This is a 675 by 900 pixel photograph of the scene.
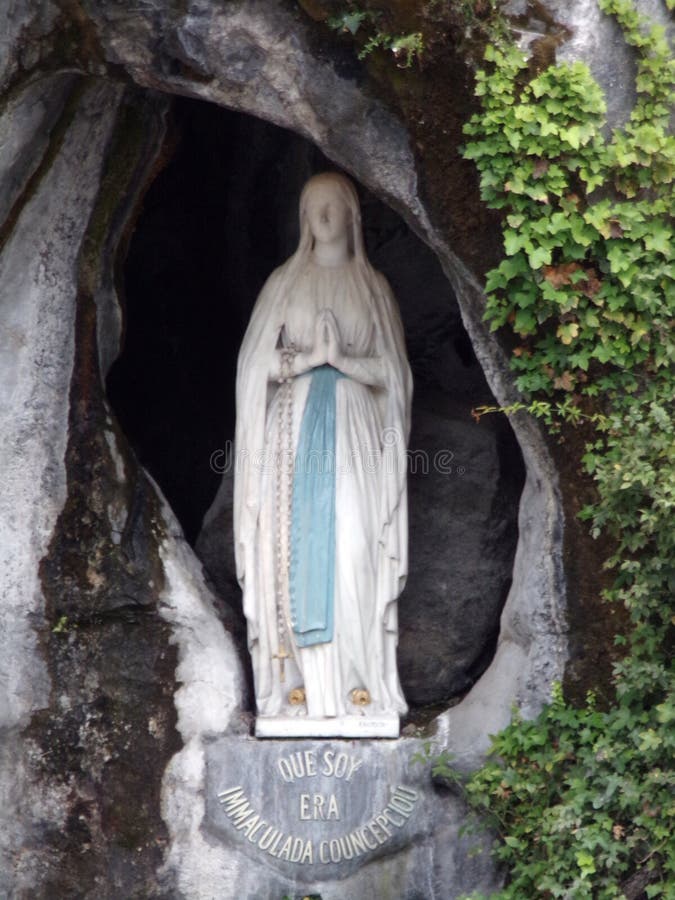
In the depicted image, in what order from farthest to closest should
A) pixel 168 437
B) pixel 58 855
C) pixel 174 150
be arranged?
pixel 168 437
pixel 174 150
pixel 58 855

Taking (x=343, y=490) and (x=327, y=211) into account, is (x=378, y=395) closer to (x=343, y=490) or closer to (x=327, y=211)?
(x=343, y=490)

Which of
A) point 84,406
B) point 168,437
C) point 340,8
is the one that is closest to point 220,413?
point 168,437

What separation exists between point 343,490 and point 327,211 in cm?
105

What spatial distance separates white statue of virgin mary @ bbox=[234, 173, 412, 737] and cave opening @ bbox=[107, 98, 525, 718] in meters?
0.42

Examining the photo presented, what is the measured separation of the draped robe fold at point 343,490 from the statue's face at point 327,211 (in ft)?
0.42

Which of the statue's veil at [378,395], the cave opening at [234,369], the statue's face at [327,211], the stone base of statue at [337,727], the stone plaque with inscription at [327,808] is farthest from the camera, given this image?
the cave opening at [234,369]

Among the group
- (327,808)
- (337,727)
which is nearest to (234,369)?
(337,727)

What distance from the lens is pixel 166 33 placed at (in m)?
6.86

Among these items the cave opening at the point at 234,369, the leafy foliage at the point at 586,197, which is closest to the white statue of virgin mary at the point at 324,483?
the cave opening at the point at 234,369

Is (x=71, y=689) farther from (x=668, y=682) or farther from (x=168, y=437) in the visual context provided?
(x=668, y=682)

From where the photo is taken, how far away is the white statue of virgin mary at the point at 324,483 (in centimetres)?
725

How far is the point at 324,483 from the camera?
24.1 ft

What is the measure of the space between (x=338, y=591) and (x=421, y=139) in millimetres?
1626

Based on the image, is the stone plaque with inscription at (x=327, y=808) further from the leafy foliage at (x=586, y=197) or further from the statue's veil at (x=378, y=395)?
the leafy foliage at (x=586, y=197)
